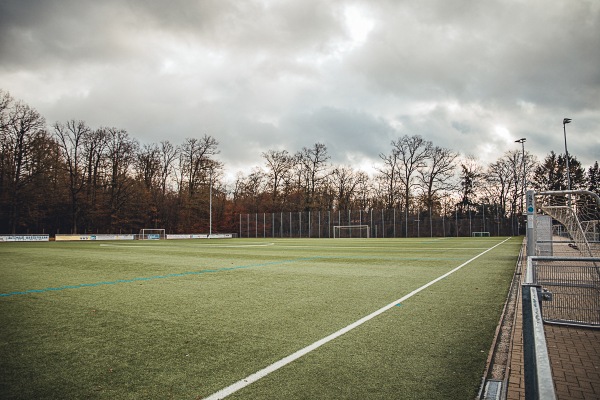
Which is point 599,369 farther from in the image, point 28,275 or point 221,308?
point 28,275

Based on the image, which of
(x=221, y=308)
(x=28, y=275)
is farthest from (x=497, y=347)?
(x=28, y=275)

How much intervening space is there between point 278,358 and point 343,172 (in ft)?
Result: 200

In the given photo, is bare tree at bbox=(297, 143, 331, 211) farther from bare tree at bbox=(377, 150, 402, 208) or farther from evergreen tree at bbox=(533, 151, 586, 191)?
evergreen tree at bbox=(533, 151, 586, 191)

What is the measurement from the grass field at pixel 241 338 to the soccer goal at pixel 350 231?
43.0 meters

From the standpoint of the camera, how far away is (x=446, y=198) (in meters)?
56.5

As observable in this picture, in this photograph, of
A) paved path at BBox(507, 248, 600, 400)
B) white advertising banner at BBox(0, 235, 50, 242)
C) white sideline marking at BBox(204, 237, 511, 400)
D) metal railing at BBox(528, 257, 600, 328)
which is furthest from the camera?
white advertising banner at BBox(0, 235, 50, 242)

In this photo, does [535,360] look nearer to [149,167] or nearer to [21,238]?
[21,238]

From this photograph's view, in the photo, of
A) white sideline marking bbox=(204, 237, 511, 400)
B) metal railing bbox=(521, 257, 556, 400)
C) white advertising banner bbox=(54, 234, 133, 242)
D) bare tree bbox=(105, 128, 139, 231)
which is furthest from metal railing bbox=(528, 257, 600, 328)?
bare tree bbox=(105, 128, 139, 231)

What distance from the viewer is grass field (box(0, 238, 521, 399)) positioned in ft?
9.96

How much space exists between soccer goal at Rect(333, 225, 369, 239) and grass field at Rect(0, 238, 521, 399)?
1694 inches

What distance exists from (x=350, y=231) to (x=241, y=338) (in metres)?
48.9

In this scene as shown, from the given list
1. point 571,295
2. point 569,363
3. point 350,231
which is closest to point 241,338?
point 569,363

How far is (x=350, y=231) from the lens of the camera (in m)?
52.5

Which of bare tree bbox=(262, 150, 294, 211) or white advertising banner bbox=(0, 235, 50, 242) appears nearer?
white advertising banner bbox=(0, 235, 50, 242)
